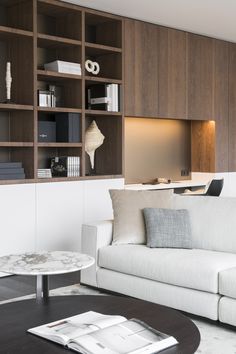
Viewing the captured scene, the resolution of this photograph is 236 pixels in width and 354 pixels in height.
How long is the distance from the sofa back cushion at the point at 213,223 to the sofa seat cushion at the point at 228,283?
0.59 metres

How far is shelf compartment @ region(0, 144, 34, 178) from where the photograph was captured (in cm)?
529

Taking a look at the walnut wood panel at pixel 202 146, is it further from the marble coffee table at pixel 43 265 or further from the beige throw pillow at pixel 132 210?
the marble coffee table at pixel 43 265

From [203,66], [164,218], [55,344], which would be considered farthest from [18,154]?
[55,344]

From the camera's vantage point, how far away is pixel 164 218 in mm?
4207

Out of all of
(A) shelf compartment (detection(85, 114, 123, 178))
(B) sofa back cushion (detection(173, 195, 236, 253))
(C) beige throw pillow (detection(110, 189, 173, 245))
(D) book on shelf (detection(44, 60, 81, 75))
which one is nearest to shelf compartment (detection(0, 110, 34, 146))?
(D) book on shelf (detection(44, 60, 81, 75))

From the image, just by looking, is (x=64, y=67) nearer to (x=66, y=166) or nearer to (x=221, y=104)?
(x=66, y=166)

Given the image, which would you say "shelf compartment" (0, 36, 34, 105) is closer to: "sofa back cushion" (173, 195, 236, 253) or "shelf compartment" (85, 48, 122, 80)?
"shelf compartment" (85, 48, 122, 80)

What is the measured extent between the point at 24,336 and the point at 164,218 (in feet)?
6.72

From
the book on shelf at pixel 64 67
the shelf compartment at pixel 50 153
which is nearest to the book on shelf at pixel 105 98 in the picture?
the book on shelf at pixel 64 67

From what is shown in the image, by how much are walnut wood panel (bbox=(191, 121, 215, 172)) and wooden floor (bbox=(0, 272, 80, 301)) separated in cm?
297

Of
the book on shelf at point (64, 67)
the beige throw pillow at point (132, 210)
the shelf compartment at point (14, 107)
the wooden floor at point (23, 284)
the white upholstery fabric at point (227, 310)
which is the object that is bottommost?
the wooden floor at point (23, 284)

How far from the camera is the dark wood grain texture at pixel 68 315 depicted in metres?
2.24

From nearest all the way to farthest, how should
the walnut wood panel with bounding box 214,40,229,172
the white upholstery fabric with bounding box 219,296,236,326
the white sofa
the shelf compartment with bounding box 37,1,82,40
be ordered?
the white upholstery fabric with bounding box 219,296,236,326
the white sofa
the shelf compartment with bounding box 37,1,82,40
the walnut wood panel with bounding box 214,40,229,172

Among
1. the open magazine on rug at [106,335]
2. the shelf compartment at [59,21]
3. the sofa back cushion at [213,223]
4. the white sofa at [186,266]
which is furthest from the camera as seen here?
the shelf compartment at [59,21]
